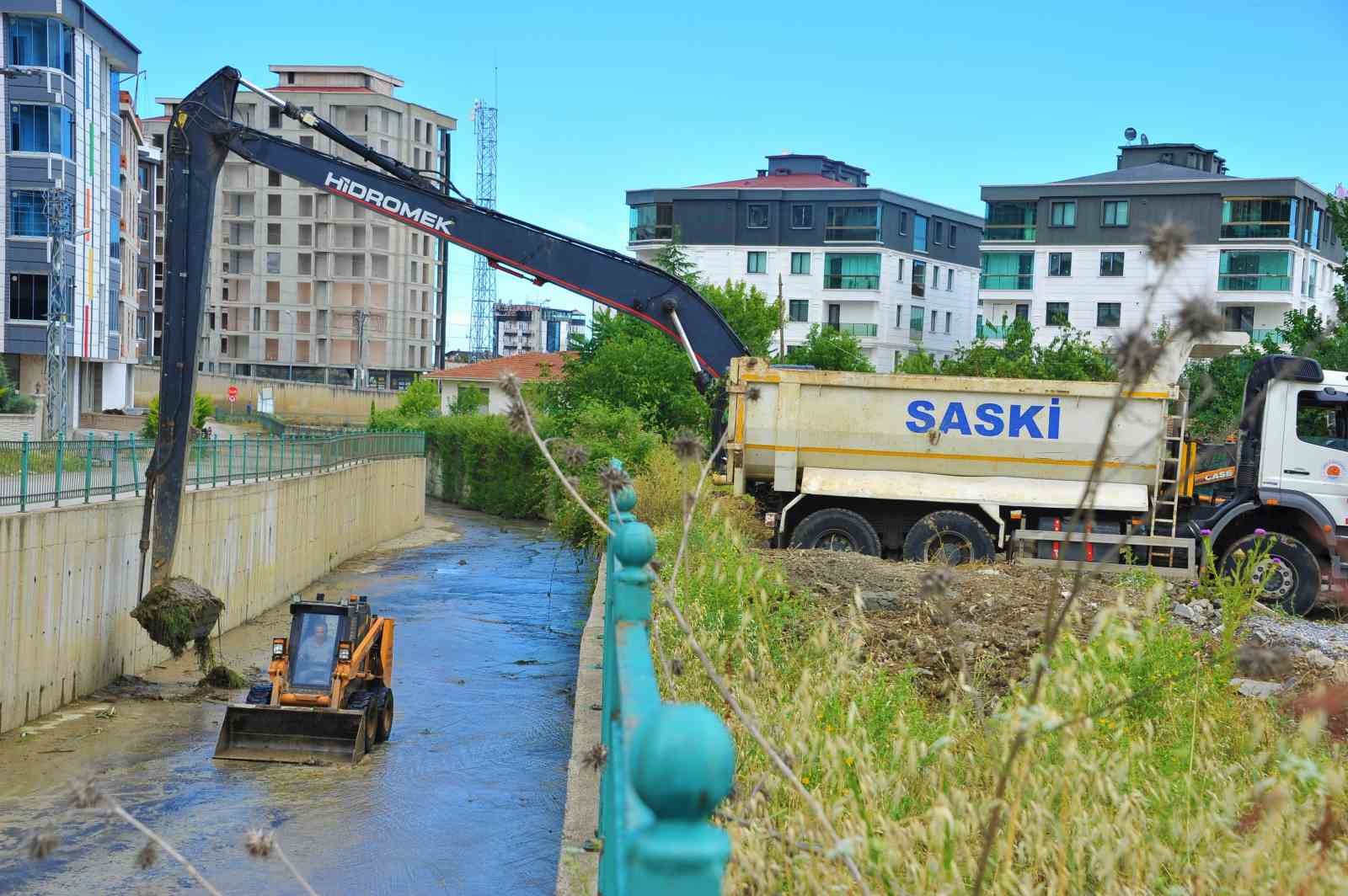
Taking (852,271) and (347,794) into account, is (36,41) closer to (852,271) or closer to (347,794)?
(852,271)

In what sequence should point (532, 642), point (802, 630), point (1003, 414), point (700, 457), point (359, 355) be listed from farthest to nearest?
point (359, 355), point (532, 642), point (1003, 414), point (802, 630), point (700, 457)

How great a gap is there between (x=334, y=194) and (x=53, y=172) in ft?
135

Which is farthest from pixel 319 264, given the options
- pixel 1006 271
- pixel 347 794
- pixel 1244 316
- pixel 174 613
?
pixel 347 794

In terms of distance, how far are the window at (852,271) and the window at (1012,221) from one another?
740 centimetres

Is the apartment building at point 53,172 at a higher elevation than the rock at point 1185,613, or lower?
higher

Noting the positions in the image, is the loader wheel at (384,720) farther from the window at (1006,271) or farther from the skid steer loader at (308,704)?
the window at (1006,271)

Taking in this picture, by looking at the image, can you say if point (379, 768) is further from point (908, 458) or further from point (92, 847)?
point (908, 458)

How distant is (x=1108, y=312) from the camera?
63969mm

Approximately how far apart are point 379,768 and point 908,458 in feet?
27.3

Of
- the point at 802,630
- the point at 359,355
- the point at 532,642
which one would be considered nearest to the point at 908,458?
the point at 532,642

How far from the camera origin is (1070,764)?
394 cm

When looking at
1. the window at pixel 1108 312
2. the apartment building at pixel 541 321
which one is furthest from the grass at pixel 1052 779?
the apartment building at pixel 541 321

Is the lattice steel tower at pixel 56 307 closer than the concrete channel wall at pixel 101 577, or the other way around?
the concrete channel wall at pixel 101 577

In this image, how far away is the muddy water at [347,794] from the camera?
11.0 m
